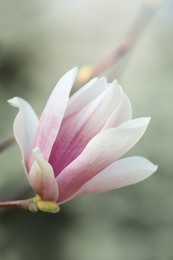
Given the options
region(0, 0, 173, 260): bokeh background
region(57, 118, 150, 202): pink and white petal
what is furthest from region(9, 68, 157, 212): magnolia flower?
region(0, 0, 173, 260): bokeh background

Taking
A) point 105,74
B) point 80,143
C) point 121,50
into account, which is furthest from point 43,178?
point 105,74

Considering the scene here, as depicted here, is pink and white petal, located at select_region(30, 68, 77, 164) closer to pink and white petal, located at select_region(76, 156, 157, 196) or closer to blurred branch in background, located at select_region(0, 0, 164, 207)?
pink and white petal, located at select_region(76, 156, 157, 196)

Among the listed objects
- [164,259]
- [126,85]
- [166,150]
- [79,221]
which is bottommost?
[164,259]

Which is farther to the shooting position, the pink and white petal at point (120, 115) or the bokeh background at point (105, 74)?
the bokeh background at point (105, 74)

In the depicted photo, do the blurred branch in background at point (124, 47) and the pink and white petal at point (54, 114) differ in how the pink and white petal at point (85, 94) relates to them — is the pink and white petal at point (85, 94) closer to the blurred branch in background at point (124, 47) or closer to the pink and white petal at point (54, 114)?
the pink and white petal at point (54, 114)

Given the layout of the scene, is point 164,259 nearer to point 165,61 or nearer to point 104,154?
point 165,61

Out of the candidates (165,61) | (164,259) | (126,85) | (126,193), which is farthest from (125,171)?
(165,61)

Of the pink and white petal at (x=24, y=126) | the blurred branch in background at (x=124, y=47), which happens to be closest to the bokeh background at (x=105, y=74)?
the blurred branch in background at (x=124, y=47)
